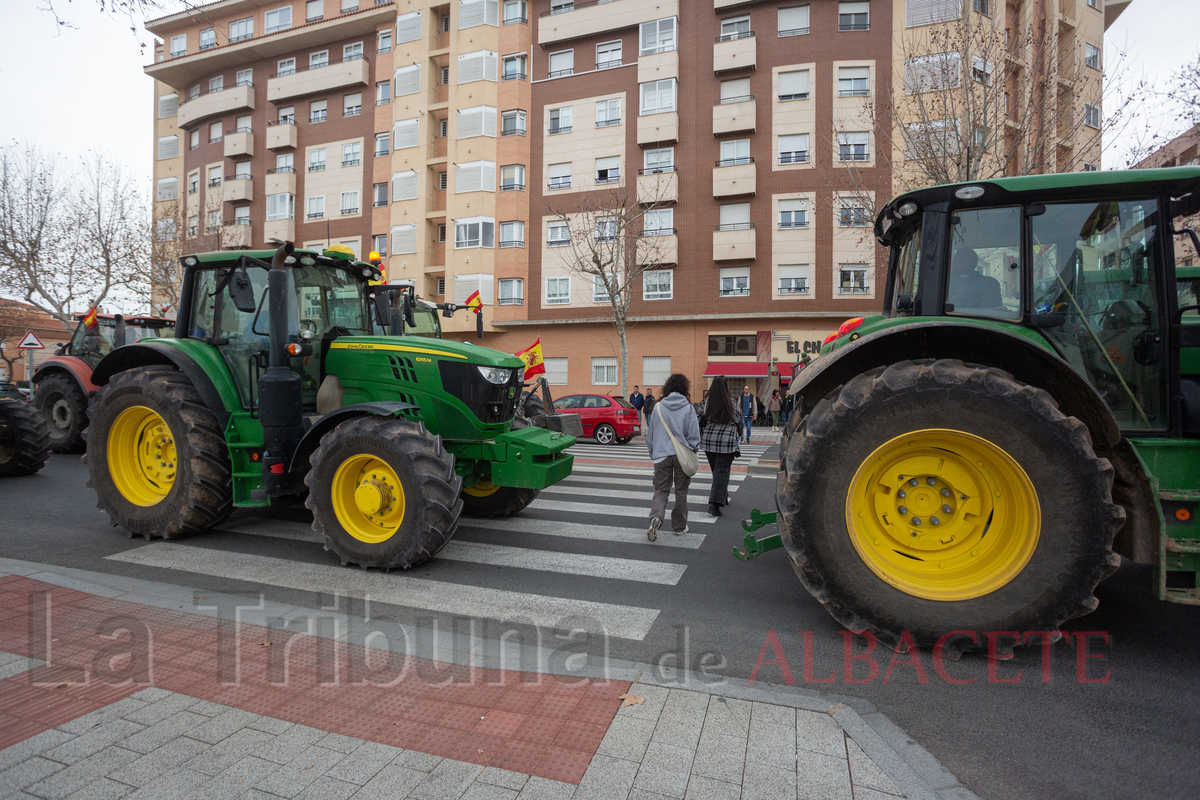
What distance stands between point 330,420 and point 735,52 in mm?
27913

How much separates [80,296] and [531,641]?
97.1 ft

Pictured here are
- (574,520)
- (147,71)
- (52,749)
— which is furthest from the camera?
(147,71)

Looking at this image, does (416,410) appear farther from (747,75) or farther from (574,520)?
(747,75)

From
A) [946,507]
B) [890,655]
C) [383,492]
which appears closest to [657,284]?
[383,492]

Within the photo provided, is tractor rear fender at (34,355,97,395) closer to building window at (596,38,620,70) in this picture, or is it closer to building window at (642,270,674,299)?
building window at (642,270,674,299)

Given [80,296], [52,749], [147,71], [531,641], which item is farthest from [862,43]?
[147,71]

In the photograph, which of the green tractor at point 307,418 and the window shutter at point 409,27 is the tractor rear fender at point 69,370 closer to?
the green tractor at point 307,418

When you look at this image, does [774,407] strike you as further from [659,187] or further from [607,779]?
[607,779]

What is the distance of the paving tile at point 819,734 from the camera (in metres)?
2.62

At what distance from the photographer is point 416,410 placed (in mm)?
5602

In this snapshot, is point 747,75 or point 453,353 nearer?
point 453,353

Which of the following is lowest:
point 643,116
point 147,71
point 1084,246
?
point 1084,246

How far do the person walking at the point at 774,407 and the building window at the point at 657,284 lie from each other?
6.86m

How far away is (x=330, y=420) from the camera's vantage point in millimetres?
5445
